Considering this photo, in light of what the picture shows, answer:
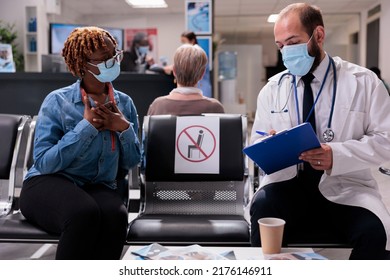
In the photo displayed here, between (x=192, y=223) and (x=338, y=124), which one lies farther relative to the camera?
(x=192, y=223)

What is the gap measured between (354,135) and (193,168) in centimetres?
68

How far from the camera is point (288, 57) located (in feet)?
5.18

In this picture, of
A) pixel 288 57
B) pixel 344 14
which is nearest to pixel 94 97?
pixel 288 57

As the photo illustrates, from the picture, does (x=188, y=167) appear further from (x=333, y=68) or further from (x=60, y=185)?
(x=333, y=68)

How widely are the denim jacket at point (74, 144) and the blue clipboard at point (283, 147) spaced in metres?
0.49

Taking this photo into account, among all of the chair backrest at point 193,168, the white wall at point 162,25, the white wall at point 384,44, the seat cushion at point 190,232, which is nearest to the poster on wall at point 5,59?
the chair backrest at point 193,168

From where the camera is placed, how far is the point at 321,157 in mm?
1448

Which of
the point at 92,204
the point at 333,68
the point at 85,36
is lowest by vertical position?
the point at 92,204

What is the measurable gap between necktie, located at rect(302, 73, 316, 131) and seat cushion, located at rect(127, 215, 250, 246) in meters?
0.44

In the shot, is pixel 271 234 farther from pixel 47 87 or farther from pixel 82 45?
pixel 47 87

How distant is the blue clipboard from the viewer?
4.29ft

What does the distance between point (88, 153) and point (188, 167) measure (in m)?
0.49

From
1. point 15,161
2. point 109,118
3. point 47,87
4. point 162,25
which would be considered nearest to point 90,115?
point 109,118
